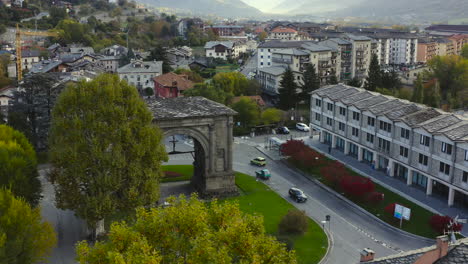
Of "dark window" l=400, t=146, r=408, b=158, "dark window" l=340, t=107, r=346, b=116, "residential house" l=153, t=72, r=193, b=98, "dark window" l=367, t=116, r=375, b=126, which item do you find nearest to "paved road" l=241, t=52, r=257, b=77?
"residential house" l=153, t=72, r=193, b=98

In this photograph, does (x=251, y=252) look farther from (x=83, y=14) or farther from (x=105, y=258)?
(x=83, y=14)

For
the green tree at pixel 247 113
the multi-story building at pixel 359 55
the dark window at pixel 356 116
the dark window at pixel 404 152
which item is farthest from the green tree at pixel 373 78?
the dark window at pixel 404 152

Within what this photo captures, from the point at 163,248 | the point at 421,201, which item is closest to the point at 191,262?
the point at 163,248

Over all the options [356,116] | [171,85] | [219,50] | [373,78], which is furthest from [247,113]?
[219,50]

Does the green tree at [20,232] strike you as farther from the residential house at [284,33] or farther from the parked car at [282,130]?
the residential house at [284,33]

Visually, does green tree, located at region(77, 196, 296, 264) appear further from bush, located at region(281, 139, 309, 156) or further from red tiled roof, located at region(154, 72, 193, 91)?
red tiled roof, located at region(154, 72, 193, 91)

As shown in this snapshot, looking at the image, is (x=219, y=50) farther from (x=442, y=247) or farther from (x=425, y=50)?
(x=442, y=247)
